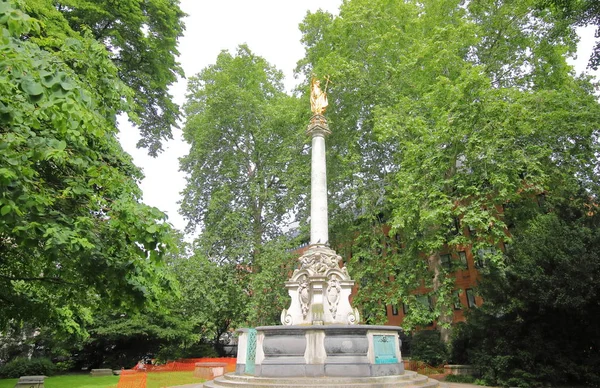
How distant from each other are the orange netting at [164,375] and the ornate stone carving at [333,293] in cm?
692

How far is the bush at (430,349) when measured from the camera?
19564 millimetres

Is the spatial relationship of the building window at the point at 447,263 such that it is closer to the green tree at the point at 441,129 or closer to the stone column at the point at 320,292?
the green tree at the point at 441,129

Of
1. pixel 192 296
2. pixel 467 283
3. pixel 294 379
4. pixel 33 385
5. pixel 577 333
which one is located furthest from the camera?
pixel 467 283

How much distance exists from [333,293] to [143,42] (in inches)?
460

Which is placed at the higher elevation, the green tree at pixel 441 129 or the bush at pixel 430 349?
the green tree at pixel 441 129

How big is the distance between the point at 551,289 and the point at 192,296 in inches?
728

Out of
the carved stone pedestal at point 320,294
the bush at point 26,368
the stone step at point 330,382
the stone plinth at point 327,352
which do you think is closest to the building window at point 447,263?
the carved stone pedestal at point 320,294

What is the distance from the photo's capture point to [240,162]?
98.7 ft

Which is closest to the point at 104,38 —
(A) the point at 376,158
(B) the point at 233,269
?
(B) the point at 233,269

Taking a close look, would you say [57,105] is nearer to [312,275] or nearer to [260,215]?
[312,275]

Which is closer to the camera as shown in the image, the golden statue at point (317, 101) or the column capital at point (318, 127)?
the column capital at point (318, 127)

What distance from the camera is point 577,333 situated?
45.1 ft

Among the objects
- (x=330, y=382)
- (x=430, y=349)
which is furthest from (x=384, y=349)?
(x=430, y=349)

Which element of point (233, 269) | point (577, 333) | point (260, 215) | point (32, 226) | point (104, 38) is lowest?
point (577, 333)
